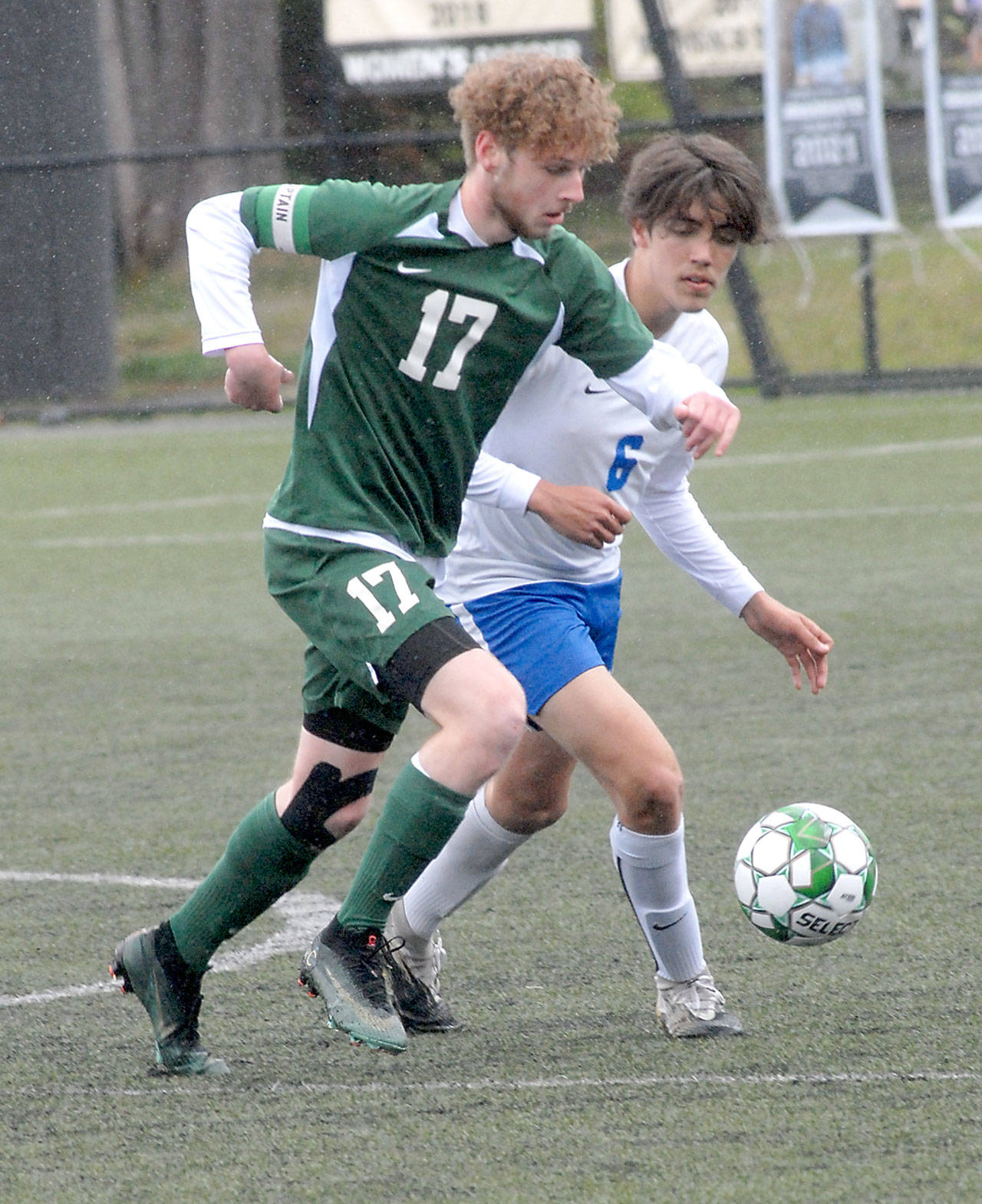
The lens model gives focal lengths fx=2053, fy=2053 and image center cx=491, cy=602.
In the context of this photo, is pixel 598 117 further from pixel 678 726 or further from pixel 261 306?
pixel 261 306

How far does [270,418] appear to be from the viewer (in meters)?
18.1

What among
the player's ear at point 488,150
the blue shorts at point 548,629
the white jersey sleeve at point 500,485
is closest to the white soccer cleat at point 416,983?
the blue shorts at point 548,629

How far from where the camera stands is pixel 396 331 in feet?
11.5

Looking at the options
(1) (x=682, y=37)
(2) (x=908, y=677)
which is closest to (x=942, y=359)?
(1) (x=682, y=37)

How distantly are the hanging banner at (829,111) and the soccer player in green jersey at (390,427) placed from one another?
43.7 ft

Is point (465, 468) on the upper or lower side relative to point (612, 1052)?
upper

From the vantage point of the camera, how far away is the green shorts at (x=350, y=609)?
3404mm

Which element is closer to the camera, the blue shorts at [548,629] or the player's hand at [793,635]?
the blue shorts at [548,629]

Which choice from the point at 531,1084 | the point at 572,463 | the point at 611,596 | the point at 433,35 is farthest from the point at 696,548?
the point at 433,35

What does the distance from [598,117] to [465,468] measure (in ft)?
2.12

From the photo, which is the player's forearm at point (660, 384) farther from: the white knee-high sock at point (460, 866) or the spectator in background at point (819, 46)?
the spectator in background at point (819, 46)

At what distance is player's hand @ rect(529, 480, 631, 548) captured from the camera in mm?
3613

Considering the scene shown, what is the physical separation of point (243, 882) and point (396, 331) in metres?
1.00

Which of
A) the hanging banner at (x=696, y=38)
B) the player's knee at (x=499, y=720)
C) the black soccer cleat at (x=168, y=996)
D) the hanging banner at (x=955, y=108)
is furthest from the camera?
the hanging banner at (x=696, y=38)
